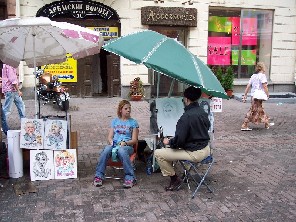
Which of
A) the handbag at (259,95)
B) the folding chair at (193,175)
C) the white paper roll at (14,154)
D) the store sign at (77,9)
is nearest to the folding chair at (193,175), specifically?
the folding chair at (193,175)

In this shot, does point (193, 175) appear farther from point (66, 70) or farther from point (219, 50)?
point (219, 50)

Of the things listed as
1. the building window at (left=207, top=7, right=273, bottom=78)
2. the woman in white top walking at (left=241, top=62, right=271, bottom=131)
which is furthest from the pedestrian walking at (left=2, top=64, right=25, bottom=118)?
the building window at (left=207, top=7, right=273, bottom=78)

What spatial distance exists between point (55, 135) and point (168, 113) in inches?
70.0

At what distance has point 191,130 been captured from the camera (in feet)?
16.1

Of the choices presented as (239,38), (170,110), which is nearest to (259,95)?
(170,110)

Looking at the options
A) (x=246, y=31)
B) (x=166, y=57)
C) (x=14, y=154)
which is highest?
(x=246, y=31)

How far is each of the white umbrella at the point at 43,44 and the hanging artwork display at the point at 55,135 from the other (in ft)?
3.66

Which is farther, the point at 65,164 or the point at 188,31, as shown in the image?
the point at 188,31

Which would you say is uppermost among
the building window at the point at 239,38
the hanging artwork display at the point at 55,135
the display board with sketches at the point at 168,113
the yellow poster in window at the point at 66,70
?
the building window at the point at 239,38

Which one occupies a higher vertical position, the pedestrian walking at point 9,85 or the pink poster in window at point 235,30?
the pink poster in window at point 235,30

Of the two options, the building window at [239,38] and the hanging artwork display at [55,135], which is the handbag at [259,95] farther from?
the building window at [239,38]

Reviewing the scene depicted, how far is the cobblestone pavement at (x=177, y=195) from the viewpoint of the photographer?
14.4ft

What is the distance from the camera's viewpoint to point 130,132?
5617mm

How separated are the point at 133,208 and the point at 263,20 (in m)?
12.9
